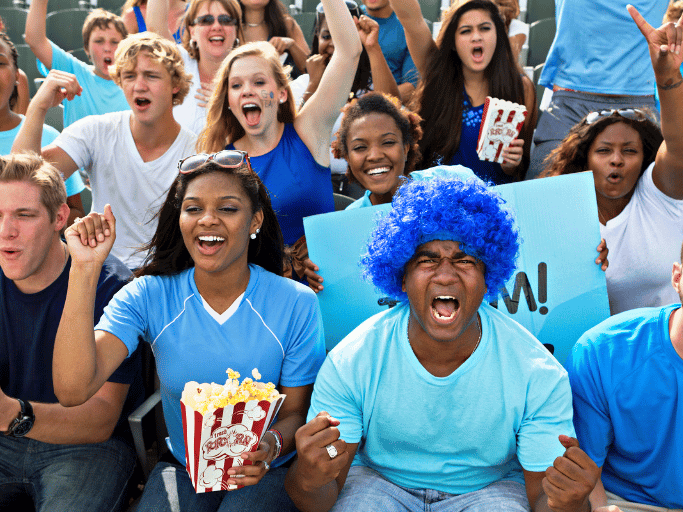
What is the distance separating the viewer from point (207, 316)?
7.68ft

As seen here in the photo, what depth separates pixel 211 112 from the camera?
355cm

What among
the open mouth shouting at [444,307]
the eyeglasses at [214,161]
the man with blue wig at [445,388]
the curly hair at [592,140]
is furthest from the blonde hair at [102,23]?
the open mouth shouting at [444,307]

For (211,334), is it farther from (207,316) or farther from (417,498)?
(417,498)

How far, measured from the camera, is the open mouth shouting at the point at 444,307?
6.78ft

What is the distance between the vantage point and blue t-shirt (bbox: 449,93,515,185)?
3.83 m

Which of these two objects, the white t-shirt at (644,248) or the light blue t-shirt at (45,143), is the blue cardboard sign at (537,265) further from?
the light blue t-shirt at (45,143)

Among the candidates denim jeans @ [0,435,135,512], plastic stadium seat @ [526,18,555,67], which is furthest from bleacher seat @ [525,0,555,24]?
denim jeans @ [0,435,135,512]

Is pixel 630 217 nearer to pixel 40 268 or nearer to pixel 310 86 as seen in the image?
pixel 310 86

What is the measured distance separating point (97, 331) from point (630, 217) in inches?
92.6

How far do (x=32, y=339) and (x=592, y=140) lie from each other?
2650 millimetres

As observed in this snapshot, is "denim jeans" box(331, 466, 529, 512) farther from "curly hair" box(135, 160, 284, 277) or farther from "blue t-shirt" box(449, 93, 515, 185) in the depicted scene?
"blue t-shirt" box(449, 93, 515, 185)

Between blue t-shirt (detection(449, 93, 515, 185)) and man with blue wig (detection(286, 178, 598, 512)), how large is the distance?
1660 mm

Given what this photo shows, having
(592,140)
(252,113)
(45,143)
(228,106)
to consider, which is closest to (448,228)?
(592,140)

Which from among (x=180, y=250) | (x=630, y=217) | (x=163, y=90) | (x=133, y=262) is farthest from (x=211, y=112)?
(x=630, y=217)
